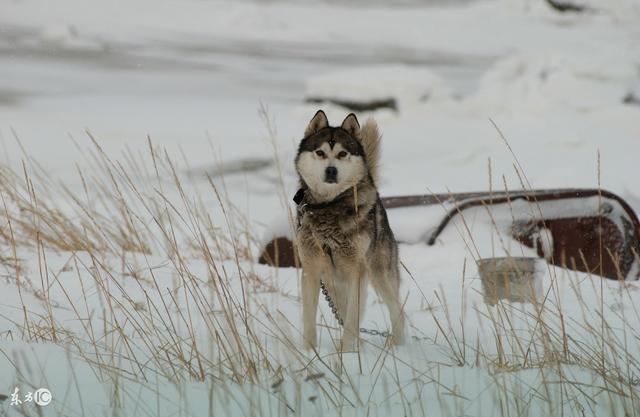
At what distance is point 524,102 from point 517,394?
1147 centimetres

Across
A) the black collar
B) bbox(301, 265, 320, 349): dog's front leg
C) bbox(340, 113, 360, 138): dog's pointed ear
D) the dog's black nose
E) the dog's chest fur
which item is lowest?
bbox(301, 265, 320, 349): dog's front leg

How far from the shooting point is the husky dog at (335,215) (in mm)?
2963

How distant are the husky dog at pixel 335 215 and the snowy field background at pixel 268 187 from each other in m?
0.14

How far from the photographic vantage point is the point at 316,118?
10.1 ft

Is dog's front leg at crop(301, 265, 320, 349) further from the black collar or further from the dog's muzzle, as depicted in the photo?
the dog's muzzle

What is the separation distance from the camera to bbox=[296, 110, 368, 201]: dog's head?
2949 mm

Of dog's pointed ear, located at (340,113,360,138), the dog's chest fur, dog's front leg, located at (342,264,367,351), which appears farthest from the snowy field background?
dog's pointed ear, located at (340,113,360,138)

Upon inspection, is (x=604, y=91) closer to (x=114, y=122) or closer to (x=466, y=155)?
(x=466, y=155)

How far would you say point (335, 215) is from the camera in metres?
3.04

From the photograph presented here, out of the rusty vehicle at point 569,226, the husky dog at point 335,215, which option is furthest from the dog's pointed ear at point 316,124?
the rusty vehicle at point 569,226

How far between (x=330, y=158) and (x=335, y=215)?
0.70ft

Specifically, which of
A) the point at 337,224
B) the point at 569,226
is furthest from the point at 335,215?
the point at 569,226

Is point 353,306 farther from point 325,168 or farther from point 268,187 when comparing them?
point 268,187

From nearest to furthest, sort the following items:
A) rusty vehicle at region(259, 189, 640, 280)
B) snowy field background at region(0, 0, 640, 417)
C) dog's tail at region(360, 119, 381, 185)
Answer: snowy field background at region(0, 0, 640, 417)
dog's tail at region(360, 119, 381, 185)
rusty vehicle at region(259, 189, 640, 280)
